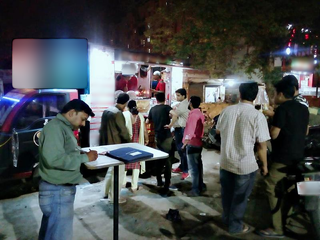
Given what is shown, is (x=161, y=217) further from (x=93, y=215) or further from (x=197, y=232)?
(x=93, y=215)

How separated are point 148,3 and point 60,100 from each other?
29.1m

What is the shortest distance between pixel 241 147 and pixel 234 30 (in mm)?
10670

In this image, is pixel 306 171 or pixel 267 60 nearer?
pixel 306 171

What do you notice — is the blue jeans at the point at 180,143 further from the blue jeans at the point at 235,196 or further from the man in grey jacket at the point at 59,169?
the man in grey jacket at the point at 59,169

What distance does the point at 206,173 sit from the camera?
6906mm

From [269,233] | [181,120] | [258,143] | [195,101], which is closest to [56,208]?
[258,143]

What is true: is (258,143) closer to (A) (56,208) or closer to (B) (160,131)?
(B) (160,131)

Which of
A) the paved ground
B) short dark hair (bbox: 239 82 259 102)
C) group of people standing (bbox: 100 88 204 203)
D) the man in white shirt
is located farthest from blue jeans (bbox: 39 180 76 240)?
the man in white shirt

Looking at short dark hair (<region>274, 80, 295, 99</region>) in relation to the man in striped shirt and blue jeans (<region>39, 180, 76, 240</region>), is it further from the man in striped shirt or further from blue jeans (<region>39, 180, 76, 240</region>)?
blue jeans (<region>39, 180, 76, 240</region>)

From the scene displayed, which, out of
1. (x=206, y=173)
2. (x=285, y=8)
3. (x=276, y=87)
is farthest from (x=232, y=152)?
(x=285, y=8)

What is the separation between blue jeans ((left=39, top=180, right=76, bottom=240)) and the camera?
2750 millimetres

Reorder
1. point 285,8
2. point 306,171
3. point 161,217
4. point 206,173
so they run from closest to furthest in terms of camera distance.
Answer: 1. point 306,171
2. point 161,217
3. point 206,173
4. point 285,8

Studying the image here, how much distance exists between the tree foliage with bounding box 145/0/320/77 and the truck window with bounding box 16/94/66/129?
8974 millimetres

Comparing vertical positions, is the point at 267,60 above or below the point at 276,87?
above
